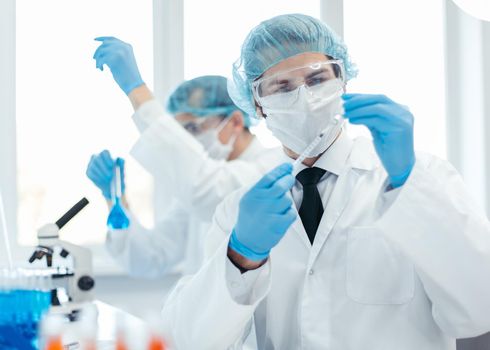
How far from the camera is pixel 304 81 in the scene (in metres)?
1.37

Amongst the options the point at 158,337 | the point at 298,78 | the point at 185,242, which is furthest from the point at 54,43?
the point at 158,337

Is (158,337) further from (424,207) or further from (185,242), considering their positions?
(185,242)

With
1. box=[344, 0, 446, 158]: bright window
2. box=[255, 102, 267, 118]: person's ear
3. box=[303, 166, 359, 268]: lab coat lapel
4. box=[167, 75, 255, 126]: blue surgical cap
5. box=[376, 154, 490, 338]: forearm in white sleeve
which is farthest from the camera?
box=[344, 0, 446, 158]: bright window

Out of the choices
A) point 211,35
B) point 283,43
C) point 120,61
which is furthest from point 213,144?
point 283,43

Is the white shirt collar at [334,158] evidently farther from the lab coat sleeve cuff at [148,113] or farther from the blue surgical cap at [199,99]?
the blue surgical cap at [199,99]

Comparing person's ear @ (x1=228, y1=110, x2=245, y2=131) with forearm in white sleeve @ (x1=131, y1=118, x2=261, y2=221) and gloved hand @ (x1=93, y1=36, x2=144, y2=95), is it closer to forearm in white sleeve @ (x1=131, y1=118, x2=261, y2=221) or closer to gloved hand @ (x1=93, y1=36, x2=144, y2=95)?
forearm in white sleeve @ (x1=131, y1=118, x2=261, y2=221)

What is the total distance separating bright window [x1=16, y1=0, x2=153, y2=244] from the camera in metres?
2.95

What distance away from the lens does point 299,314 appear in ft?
4.42

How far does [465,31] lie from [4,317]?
297cm

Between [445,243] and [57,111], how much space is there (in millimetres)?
2300

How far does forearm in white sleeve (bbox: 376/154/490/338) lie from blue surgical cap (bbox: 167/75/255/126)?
146 cm

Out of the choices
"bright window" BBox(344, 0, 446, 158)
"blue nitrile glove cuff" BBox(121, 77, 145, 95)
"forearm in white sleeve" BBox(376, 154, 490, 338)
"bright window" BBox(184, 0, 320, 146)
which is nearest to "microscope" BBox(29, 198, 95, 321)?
"blue nitrile glove cuff" BBox(121, 77, 145, 95)

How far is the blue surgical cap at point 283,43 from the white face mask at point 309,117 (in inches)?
4.7

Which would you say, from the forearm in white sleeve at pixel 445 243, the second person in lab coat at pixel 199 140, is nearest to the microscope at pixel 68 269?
the second person in lab coat at pixel 199 140
